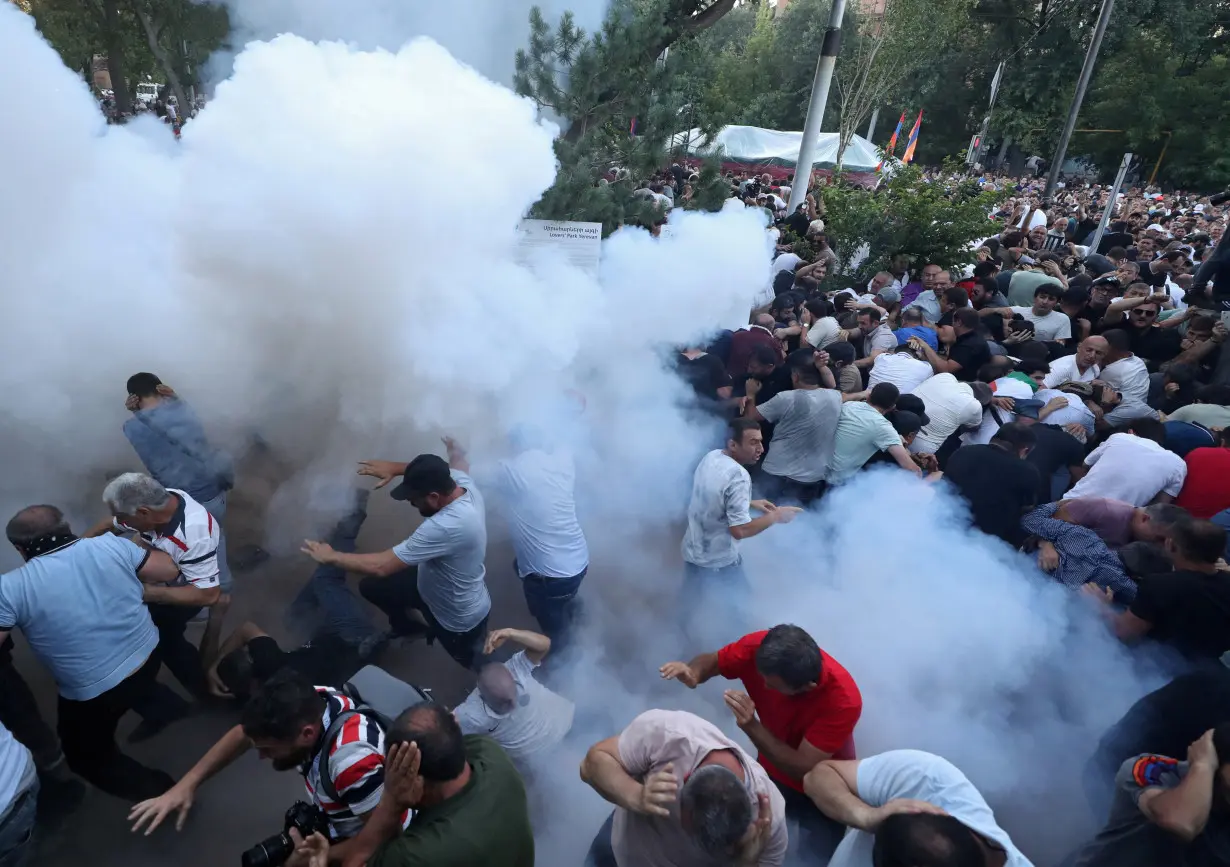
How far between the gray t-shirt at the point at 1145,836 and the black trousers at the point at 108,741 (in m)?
3.48

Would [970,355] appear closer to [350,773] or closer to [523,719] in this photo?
[523,719]

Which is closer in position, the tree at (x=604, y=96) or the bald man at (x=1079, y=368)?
the bald man at (x=1079, y=368)

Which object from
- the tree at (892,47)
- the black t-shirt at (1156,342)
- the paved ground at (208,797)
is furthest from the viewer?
the tree at (892,47)

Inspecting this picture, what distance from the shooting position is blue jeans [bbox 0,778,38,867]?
Result: 7.11ft

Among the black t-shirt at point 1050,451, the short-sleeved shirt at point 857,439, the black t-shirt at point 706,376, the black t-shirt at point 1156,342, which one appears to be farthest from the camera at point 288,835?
the black t-shirt at point 1156,342

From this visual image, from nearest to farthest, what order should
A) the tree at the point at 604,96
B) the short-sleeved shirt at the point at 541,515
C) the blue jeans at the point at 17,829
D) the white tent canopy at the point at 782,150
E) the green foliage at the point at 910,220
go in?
the blue jeans at the point at 17,829, the short-sleeved shirt at the point at 541,515, the tree at the point at 604,96, the green foliage at the point at 910,220, the white tent canopy at the point at 782,150

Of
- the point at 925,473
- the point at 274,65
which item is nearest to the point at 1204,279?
the point at 925,473

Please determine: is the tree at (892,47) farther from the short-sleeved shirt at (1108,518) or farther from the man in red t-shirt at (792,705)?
the man in red t-shirt at (792,705)

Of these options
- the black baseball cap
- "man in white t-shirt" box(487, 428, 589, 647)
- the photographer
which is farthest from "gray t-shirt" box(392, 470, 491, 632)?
the photographer

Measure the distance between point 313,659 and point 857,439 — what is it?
332 cm

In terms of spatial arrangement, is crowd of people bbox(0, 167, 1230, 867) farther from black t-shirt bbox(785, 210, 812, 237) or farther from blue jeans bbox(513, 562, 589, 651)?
black t-shirt bbox(785, 210, 812, 237)

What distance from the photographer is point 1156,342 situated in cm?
616

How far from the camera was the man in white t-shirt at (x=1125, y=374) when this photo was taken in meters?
5.12

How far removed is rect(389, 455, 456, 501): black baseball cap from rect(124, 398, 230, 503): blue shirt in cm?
142
